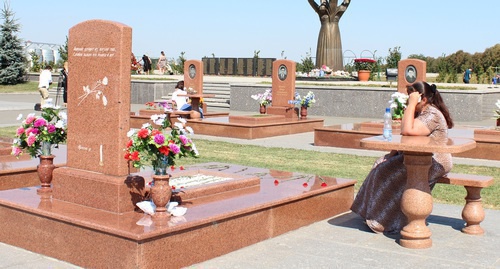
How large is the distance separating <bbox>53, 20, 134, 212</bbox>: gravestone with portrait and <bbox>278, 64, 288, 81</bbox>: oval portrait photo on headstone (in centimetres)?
1368

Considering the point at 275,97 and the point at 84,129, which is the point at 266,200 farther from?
the point at 275,97

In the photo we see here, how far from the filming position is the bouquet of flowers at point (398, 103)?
14.9m

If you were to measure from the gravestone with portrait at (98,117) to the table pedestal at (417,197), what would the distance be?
2598mm

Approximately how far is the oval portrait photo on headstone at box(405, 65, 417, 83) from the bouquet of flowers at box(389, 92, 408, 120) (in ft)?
9.17

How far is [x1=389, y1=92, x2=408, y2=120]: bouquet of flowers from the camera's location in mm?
14898

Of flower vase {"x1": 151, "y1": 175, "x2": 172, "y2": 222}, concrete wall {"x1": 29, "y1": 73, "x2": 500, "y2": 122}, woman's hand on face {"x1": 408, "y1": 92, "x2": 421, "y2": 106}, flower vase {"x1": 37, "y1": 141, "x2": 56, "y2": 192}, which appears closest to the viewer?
flower vase {"x1": 151, "y1": 175, "x2": 172, "y2": 222}

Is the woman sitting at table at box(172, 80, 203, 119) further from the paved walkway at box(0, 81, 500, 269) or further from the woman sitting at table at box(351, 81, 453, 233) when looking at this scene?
the woman sitting at table at box(351, 81, 453, 233)

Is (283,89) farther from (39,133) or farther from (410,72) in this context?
(39,133)

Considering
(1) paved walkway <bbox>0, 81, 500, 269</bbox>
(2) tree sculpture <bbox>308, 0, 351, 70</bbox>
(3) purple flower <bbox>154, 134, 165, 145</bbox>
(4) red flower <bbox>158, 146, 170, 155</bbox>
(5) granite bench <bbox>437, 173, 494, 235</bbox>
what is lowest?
(1) paved walkway <bbox>0, 81, 500, 269</bbox>

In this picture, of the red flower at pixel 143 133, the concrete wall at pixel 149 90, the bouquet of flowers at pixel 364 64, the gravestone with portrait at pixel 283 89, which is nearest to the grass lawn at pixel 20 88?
the concrete wall at pixel 149 90

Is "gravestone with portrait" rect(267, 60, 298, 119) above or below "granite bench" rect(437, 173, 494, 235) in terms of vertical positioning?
above

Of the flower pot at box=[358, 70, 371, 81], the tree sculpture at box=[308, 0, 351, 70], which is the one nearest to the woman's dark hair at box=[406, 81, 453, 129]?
the flower pot at box=[358, 70, 371, 81]

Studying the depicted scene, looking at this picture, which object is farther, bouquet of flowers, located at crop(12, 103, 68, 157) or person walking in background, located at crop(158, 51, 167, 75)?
person walking in background, located at crop(158, 51, 167, 75)

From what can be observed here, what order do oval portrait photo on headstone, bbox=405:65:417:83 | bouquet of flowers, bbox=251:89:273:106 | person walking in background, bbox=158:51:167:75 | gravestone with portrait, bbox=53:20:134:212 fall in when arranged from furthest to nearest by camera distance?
1. person walking in background, bbox=158:51:167:75
2. bouquet of flowers, bbox=251:89:273:106
3. oval portrait photo on headstone, bbox=405:65:417:83
4. gravestone with portrait, bbox=53:20:134:212
